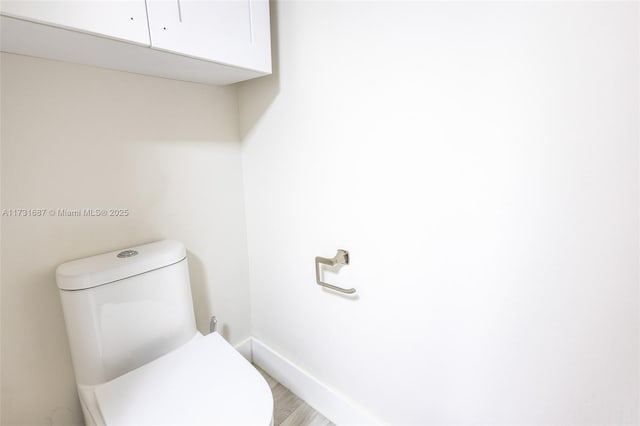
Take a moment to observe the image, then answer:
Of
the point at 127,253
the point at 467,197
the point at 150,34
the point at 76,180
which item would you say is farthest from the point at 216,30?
the point at 467,197

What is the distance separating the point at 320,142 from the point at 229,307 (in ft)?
3.15

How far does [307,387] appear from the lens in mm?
1437

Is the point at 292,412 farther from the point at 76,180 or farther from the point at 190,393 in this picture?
the point at 76,180

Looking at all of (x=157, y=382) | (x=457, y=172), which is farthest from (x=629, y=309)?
(x=157, y=382)

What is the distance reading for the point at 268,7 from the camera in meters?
1.14

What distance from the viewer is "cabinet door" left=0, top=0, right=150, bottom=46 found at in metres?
0.69

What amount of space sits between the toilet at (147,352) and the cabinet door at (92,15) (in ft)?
2.21

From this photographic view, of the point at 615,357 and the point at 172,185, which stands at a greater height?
the point at 172,185

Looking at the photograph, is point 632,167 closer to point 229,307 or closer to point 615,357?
point 615,357

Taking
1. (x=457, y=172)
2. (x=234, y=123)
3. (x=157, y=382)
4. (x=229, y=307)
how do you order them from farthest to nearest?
(x=229, y=307)
(x=234, y=123)
(x=157, y=382)
(x=457, y=172)

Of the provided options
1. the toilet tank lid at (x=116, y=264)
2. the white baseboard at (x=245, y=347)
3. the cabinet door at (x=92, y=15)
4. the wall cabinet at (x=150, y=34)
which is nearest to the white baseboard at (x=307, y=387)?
the white baseboard at (x=245, y=347)

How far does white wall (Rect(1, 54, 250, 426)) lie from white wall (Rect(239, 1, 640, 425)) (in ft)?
1.19

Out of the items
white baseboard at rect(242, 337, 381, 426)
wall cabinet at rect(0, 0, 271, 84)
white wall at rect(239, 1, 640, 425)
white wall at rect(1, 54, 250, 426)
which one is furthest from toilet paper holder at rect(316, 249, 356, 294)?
wall cabinet at rect(0, 0, 271, 84)

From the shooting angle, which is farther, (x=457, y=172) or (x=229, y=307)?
(x=229, y=307)
